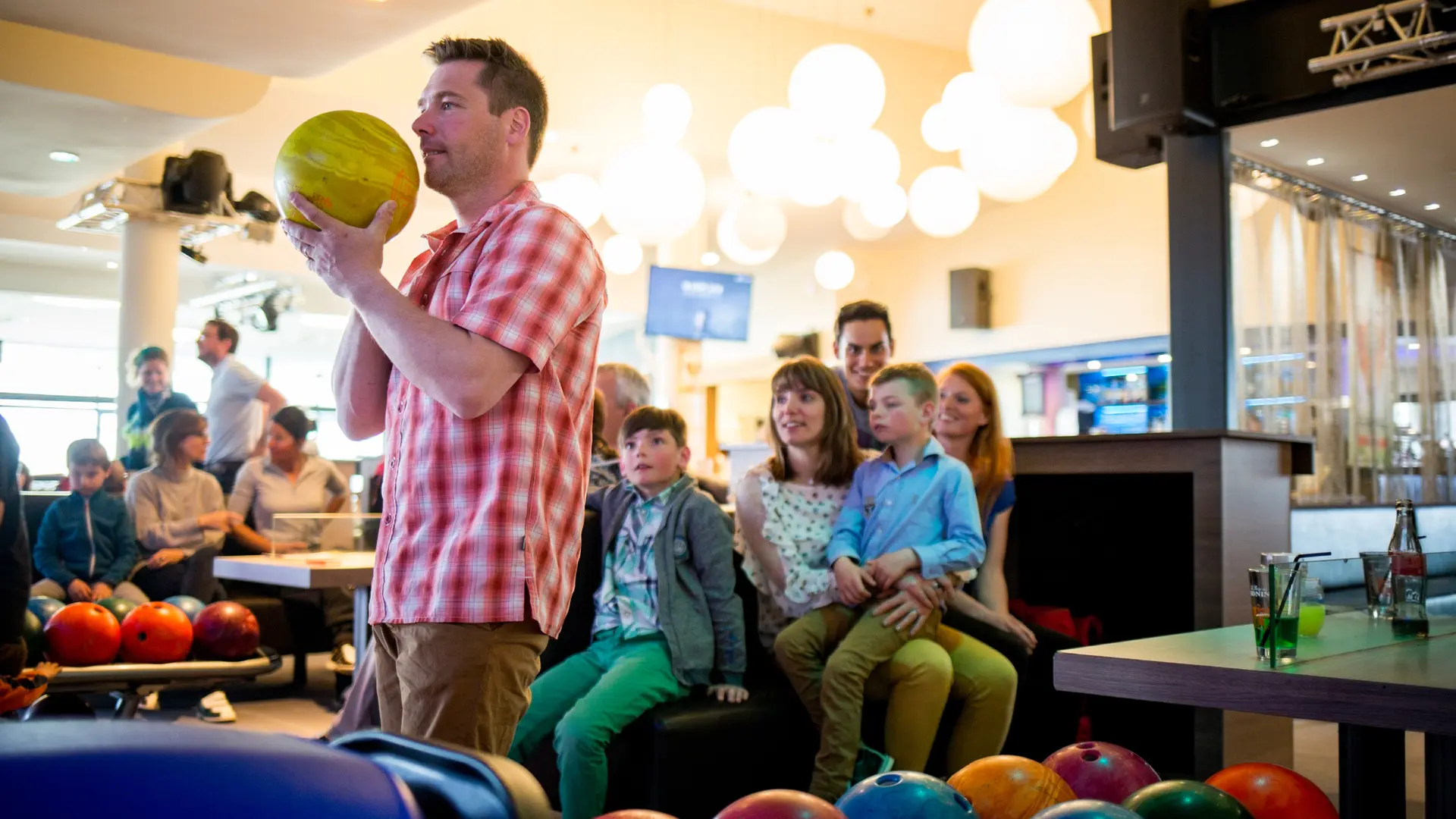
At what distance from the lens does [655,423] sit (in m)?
3.37

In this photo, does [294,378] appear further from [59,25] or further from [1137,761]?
[1137,761]

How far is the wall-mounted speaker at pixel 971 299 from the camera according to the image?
11.9 meters

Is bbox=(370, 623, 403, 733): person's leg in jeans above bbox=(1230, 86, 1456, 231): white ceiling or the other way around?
the other way around

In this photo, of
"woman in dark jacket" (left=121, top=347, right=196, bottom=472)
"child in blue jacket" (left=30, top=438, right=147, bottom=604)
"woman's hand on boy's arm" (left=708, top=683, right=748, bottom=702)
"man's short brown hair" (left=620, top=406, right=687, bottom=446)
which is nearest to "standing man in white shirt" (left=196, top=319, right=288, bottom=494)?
"woman in dark jacket" (left=121, top=347, right=196, bottom=472)

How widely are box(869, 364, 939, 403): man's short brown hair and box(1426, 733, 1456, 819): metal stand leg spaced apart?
163 centimetres

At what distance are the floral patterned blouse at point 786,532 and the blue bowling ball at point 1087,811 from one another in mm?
1699

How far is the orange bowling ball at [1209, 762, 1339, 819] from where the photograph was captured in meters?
1.99

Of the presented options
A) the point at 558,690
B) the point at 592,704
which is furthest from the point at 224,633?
the point at 592,704

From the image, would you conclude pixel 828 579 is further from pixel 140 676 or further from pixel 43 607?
pixel 43 607

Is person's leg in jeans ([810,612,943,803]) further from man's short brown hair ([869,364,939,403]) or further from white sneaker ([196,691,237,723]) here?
white sneaker ([196,691,237,723])

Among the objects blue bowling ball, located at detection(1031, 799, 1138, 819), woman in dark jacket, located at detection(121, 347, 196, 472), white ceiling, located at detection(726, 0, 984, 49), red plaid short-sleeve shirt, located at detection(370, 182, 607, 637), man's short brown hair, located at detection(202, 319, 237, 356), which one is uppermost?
white ceiling, located at detection(726, 0, 984, 49)

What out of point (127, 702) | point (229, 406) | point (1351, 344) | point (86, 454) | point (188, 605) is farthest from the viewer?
point (229, 406)

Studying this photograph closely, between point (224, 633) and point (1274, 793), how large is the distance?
4021mm

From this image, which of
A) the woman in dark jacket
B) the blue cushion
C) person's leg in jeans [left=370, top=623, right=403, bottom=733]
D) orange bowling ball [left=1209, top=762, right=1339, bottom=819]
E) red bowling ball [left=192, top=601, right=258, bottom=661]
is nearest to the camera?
the blue cushion
